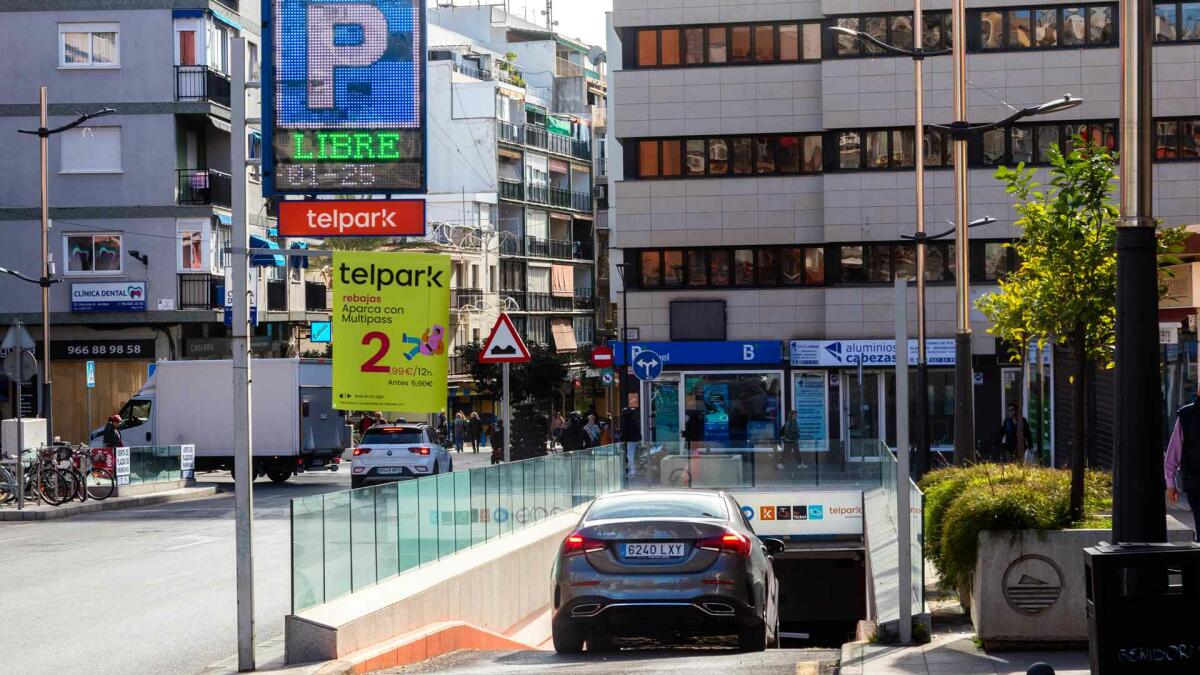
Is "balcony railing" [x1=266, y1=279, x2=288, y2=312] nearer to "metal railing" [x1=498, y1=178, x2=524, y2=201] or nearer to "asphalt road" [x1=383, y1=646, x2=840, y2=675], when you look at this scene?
"asphalt road" [x1=383, y1=646, x2=840, y2=675]

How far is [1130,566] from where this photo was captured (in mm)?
7625

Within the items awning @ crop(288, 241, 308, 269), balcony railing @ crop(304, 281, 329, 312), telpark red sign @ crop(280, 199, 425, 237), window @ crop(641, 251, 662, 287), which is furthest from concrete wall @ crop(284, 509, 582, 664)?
balcony railing @ crop(304, 281, 329, 312)

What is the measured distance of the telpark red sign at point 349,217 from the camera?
41.9ft

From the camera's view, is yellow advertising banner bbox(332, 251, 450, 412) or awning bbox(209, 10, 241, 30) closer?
yellow advertising banner bbox(332, 251, 450, 412)

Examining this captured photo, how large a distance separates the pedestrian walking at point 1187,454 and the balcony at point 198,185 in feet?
143

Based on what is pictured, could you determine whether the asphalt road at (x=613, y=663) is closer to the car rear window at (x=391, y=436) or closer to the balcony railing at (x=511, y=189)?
the car rear window at (x=391, y=436)

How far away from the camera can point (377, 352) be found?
1270 centimetres

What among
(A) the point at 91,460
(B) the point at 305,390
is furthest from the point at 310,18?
(B) the point at 305,390

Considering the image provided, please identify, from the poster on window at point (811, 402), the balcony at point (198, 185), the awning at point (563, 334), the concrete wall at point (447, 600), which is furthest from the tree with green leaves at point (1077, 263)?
the awning at point (563, 334)

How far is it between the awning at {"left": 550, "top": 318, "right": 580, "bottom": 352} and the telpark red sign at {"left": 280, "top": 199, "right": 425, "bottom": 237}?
83117mm

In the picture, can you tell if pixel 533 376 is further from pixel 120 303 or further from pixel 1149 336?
pixel 1149 336

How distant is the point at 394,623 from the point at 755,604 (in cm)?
301

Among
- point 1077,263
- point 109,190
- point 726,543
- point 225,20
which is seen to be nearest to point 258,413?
point 109,190

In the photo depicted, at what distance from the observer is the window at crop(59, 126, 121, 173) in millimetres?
51562
